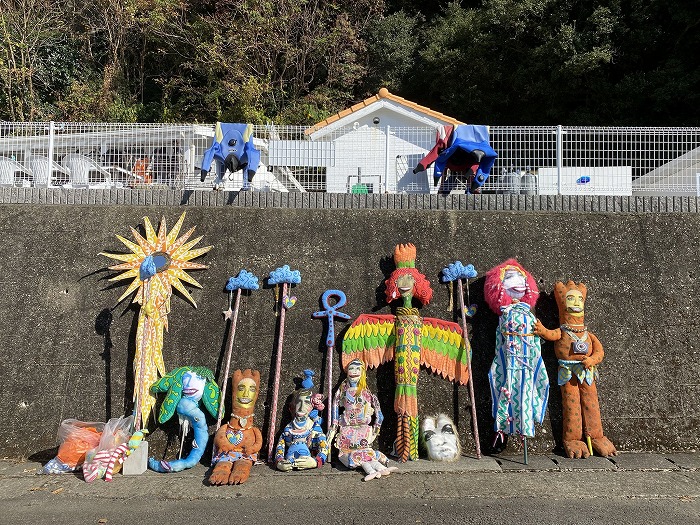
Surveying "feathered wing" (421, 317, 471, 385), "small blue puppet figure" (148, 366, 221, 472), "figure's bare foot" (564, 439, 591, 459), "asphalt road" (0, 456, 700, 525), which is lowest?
"asphalt road" (0, 456, 700, 525)

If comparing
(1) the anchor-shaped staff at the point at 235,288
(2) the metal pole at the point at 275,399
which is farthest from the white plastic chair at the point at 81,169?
(2) the metal pole at the point at 275,399

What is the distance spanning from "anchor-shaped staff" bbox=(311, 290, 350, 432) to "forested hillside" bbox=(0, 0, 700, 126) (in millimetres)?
9290

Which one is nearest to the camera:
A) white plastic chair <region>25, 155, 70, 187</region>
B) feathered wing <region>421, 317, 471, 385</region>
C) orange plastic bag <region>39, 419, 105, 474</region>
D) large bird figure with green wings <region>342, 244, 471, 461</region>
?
orange plastic bag <region>39, 419, 105, 474</region>

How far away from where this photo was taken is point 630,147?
24.1 feet

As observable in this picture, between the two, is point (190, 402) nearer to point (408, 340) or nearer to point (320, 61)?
point (408, 340)

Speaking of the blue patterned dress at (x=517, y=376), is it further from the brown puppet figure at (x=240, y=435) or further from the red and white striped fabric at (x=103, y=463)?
the red and white striped fabric at (x=103, y=463)

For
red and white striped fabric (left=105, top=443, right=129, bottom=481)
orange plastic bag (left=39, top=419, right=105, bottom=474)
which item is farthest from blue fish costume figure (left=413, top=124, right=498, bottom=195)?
orange plastic bag (left=39, top=419, right=105, bottom=474)

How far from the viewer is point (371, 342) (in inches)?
231

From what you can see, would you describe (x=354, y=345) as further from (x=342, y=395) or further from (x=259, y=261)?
(x=259, y=261)

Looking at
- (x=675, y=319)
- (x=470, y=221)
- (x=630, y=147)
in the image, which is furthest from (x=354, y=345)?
(x=630, y=147)

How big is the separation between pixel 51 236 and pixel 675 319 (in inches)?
268

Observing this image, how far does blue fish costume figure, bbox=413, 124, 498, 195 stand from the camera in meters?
7.08

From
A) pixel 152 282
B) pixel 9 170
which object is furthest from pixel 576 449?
pixel 9 170

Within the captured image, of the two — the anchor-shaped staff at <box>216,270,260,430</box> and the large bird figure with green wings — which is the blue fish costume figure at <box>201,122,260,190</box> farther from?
the large bird figure with green wings
